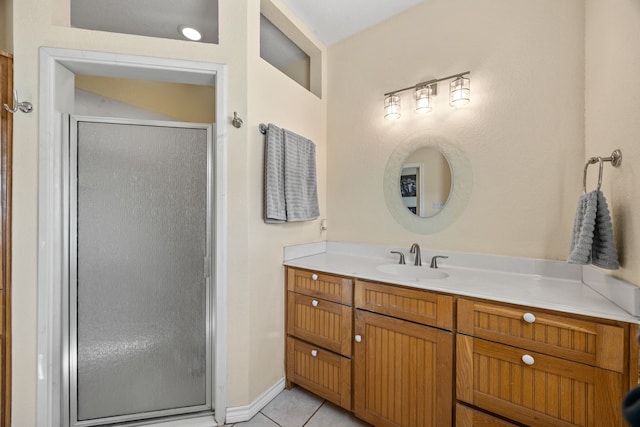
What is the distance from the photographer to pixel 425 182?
1.85 m

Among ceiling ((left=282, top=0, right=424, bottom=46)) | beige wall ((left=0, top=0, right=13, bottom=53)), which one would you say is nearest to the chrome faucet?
ceiling ((left=282, top=0, right=424, bottom=46))

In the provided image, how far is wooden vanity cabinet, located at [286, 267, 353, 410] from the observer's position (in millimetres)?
1565

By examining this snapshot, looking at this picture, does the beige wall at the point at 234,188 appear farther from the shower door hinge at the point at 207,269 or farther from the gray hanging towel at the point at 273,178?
the shower door hinge at the point at 207,269

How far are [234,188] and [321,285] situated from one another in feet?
2.69

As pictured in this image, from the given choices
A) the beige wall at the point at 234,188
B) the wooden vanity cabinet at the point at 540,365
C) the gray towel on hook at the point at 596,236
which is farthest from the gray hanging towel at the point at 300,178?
the gray towel on hook at the point at 596,236

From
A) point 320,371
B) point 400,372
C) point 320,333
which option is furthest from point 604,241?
point 320,371

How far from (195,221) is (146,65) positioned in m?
0.91

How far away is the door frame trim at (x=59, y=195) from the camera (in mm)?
1322

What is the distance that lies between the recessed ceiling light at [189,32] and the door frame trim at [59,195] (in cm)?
84

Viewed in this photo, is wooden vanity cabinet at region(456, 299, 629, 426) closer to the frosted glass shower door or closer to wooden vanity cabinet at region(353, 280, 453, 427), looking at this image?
wooden vanity cabinet at region(353, 280, 453, 427)

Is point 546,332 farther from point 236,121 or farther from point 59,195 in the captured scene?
point 59,195

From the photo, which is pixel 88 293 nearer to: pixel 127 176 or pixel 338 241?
pixel 127 176

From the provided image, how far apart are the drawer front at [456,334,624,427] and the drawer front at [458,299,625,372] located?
3 cm

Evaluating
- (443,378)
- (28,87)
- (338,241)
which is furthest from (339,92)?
(443,378)
